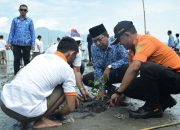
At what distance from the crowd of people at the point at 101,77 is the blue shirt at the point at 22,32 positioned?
3483mm

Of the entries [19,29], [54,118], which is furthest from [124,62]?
[19,29]

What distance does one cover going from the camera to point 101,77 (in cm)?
683

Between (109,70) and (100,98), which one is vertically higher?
(109,70)

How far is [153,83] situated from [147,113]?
1.47 feet

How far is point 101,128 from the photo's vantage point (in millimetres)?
5242

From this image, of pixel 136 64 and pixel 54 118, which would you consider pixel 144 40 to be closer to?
pixel 136 64

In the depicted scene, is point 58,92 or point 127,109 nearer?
point 58,92

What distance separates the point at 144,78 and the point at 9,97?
6.10 feet

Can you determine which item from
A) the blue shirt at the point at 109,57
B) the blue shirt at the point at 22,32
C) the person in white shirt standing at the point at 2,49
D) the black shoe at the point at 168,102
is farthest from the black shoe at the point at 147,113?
the person in white shirt standing at the point at 2,49

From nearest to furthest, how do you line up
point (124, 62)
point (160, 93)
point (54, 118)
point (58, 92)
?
point (58, 92) < point (54, 118) < point (160, 93) < point (124, 62)

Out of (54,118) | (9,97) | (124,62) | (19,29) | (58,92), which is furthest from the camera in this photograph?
(19,29)

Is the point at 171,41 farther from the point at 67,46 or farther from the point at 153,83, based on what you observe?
the point at 67,46

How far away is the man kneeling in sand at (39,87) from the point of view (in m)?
4.79

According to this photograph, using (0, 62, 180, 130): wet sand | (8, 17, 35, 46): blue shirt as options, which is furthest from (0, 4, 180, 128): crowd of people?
(8, 17, 35, 46): blue shirt
